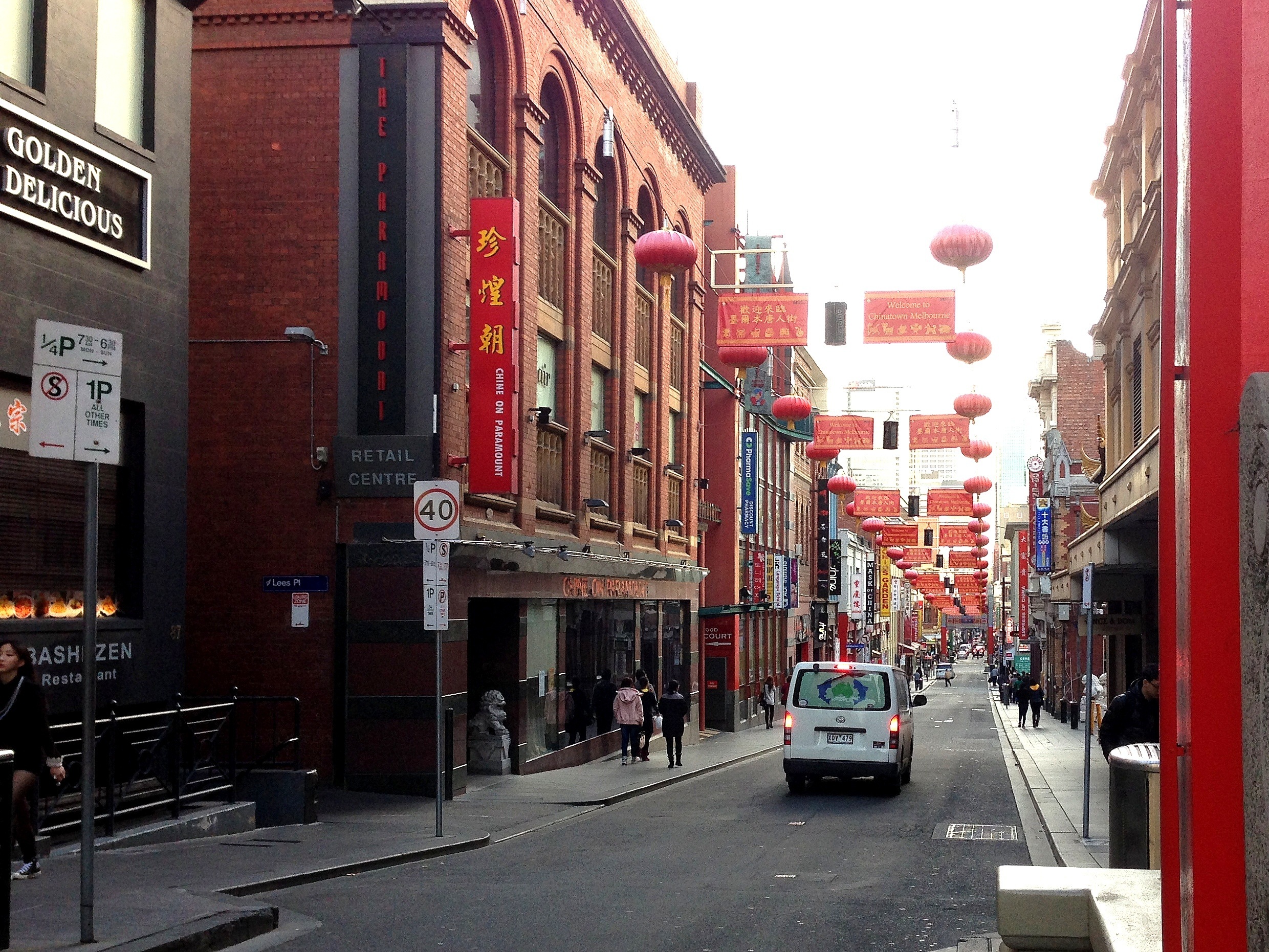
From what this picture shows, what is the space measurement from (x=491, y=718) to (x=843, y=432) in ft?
52.4

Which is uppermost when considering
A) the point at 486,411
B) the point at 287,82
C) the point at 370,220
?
the point at 287,82

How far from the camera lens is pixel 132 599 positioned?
15398 millimetres

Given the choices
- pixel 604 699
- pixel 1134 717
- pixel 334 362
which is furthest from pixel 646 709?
pixel 1134 717

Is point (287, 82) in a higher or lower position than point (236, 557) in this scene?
higher

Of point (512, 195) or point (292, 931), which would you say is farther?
point (512, 195)

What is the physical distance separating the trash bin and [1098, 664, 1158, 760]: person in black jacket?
170 inches

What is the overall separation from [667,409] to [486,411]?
16.8 m

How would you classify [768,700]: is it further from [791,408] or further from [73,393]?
[73,393]

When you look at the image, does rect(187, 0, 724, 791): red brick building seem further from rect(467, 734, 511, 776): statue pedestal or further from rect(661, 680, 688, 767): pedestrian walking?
rect(661, 680, 688, 767): pedestrian walking

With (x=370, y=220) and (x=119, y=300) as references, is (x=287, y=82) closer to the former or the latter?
(x=370, y=220)

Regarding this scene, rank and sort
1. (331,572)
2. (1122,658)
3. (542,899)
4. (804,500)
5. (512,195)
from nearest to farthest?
1. (542,899)
2. (331,572)
3. (512,195)
4. (1122,658)
5. (804,500)

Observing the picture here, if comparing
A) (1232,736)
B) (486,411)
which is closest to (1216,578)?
(1232,736)

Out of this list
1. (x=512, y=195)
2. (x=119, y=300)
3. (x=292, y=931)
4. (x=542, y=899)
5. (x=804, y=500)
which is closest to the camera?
(x=292, y=931)

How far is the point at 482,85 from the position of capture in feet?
80.0
